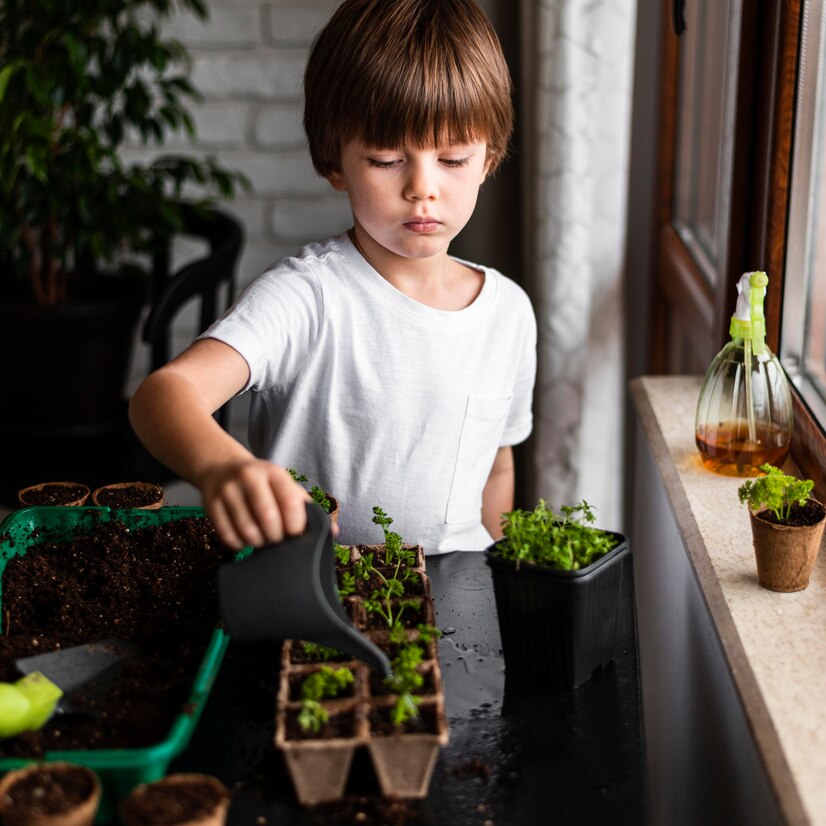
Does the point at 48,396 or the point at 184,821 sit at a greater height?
the point at 184,821

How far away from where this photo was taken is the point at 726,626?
101 centimetres

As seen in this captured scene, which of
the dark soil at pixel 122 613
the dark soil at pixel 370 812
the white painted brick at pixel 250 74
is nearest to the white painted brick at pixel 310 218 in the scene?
the white painted brick at pixel 250 74

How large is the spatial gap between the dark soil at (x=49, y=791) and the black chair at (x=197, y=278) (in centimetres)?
131

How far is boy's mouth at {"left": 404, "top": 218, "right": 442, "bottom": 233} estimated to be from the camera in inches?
50.0

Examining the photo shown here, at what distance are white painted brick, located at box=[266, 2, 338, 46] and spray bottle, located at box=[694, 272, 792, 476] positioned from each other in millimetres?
1681

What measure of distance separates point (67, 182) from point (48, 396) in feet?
1.51

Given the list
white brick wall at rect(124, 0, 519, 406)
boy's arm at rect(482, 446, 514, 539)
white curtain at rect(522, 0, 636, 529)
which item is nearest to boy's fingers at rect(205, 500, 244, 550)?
boy's arm at rect(482, 446, 514, 539)

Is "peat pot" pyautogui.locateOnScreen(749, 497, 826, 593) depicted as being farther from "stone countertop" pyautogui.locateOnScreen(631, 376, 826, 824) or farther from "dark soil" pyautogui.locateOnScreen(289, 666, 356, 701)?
"dark soil" pyautogui.locateOnScreen(289, 666, 356, 701)

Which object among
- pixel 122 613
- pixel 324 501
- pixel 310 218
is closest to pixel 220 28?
pixel 310 218

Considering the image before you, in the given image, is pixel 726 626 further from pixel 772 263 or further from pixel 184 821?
pixel 772 263

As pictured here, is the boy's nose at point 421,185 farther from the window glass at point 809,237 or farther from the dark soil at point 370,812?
the dark soil at point 370,812

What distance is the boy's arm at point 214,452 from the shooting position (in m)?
0.84

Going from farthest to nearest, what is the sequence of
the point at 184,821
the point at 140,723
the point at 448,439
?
1. the point at 448,439
2. the point at 140,723
3. the point at 184,821

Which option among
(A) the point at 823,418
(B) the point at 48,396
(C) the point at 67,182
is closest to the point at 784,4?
(A) the point at 823,418
